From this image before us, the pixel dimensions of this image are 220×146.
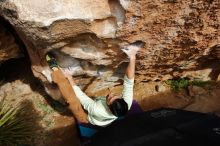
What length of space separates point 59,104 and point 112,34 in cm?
Answer: 173

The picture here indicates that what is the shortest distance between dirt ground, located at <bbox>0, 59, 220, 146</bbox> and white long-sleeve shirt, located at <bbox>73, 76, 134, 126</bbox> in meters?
0.66

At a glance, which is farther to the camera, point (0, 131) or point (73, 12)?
point (0, 131)

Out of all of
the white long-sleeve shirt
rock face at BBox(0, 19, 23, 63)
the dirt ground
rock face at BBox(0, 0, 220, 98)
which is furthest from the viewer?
the dirt ground

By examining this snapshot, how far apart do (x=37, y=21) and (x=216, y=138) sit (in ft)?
7.86

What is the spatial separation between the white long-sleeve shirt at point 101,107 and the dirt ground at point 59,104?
0.66 meters

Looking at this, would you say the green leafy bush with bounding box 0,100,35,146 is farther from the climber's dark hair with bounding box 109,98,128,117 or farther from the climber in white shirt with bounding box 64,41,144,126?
the climber's dark hair with bounding box 109,98,128,117

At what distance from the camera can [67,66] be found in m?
6.24

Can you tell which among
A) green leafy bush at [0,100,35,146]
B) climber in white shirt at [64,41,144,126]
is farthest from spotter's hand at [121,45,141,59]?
green leafy bush at [0,100,35,146]

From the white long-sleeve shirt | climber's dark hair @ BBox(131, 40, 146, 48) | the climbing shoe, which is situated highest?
climber's dark hair @ BBox(131, 40, 146, 48)

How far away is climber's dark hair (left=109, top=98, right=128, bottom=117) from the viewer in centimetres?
521

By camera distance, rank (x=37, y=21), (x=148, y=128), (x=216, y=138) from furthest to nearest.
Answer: (x=37, y=21), (x=148, y=128), (x=216, y=138)

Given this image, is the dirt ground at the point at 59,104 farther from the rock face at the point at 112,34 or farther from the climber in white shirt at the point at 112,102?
the climber in white shirt at the point at 112,102

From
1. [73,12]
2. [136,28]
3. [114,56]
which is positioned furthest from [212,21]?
[73,12]

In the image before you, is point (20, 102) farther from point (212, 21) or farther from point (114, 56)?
point (212, 21)
